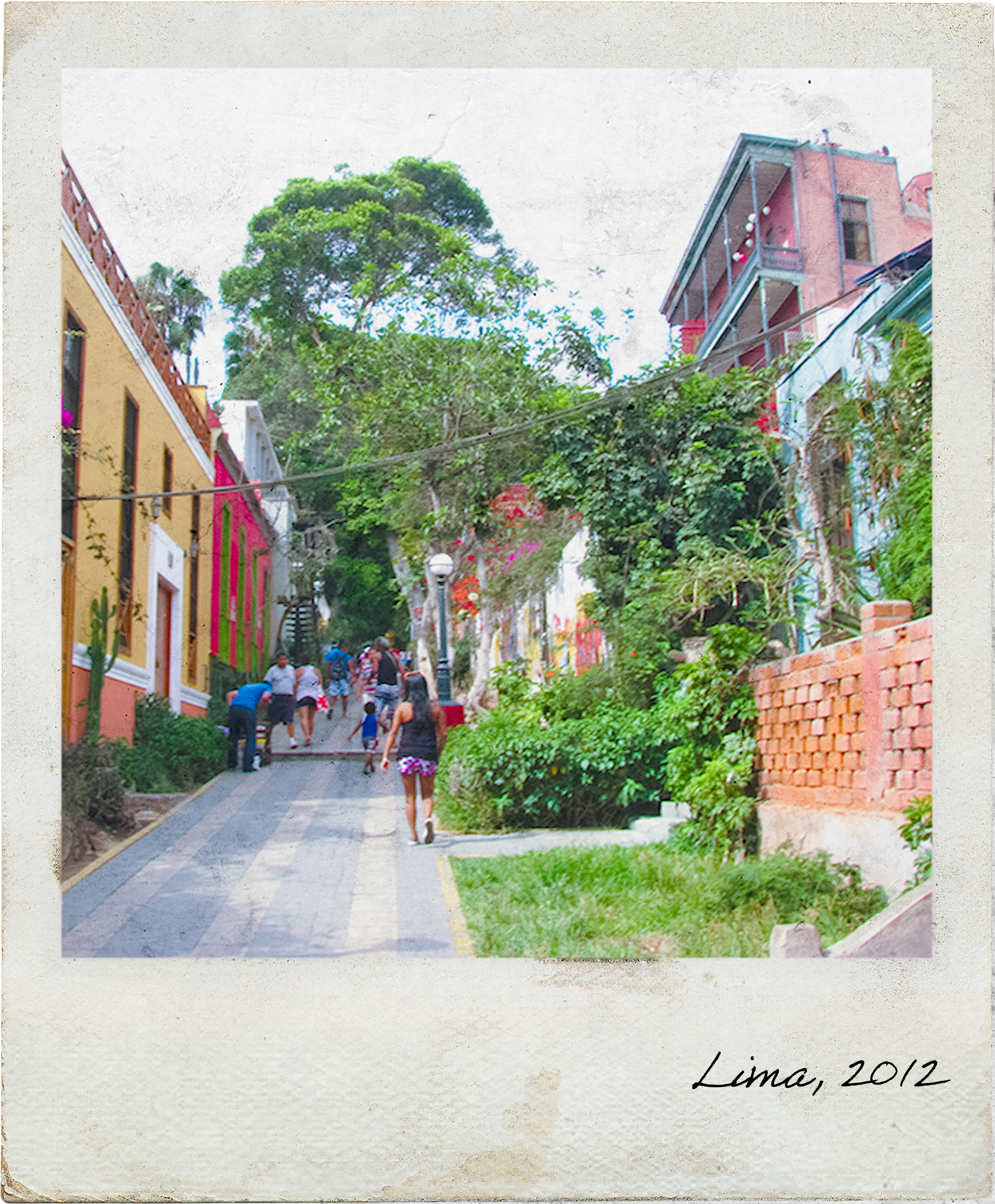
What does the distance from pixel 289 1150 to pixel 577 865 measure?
9.95 feet

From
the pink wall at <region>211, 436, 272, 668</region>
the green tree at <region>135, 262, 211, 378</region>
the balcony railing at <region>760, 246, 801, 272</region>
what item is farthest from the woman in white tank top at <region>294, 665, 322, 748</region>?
the balcony railing at <region>760, 246, 801, 272</region>

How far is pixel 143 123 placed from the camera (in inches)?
161

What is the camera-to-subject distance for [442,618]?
22.7 ft

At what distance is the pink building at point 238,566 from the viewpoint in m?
6.25

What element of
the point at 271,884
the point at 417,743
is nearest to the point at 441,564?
the point at 417,743

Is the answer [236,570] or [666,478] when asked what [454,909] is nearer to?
[236,570]

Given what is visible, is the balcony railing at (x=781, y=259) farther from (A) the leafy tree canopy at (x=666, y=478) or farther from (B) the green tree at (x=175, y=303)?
(B) the green tree at (x=175, y=303)

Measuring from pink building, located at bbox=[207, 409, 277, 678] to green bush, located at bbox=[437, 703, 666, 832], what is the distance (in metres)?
1.75

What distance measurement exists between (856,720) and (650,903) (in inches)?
57.0

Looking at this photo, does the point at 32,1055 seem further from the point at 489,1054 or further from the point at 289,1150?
the point at 489,1054

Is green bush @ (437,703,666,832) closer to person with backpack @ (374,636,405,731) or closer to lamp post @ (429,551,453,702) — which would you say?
Result: lamp post @ (429,551,453,702)

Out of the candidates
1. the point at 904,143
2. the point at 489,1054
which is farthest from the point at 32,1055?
the point at 904,143

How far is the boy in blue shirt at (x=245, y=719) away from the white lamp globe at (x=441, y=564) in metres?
1.73

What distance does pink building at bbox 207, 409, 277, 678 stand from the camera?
20.5 feet
